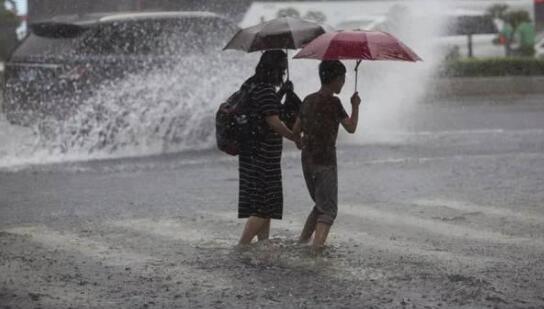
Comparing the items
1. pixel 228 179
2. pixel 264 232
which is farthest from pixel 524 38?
pixel 264 232

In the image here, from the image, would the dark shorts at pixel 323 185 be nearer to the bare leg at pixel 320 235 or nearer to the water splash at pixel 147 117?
the bare leg at pixel 320 235

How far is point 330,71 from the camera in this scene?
6.89m

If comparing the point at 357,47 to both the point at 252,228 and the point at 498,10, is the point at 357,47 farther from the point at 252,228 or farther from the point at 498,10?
the point at 498,10

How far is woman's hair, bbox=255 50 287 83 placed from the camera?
6836mm

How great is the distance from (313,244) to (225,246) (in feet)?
2.25

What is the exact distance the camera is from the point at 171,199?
9.79 m

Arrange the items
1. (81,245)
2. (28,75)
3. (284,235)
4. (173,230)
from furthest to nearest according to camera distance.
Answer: (28,75), (173,230), (284,235), (81,245)

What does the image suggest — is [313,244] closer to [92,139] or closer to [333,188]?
[333,188]

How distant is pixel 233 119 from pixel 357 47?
863 mm

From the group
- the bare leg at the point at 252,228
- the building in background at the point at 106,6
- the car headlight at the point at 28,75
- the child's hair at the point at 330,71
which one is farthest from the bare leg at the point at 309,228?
the building in background at the point at 106,6

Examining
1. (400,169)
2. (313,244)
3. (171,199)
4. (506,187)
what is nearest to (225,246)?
(313,244)

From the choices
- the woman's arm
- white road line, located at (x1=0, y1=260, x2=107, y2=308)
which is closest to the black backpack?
the woman's arm

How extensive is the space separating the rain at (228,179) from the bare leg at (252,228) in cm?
4

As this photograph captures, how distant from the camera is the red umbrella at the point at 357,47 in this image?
667 cm
